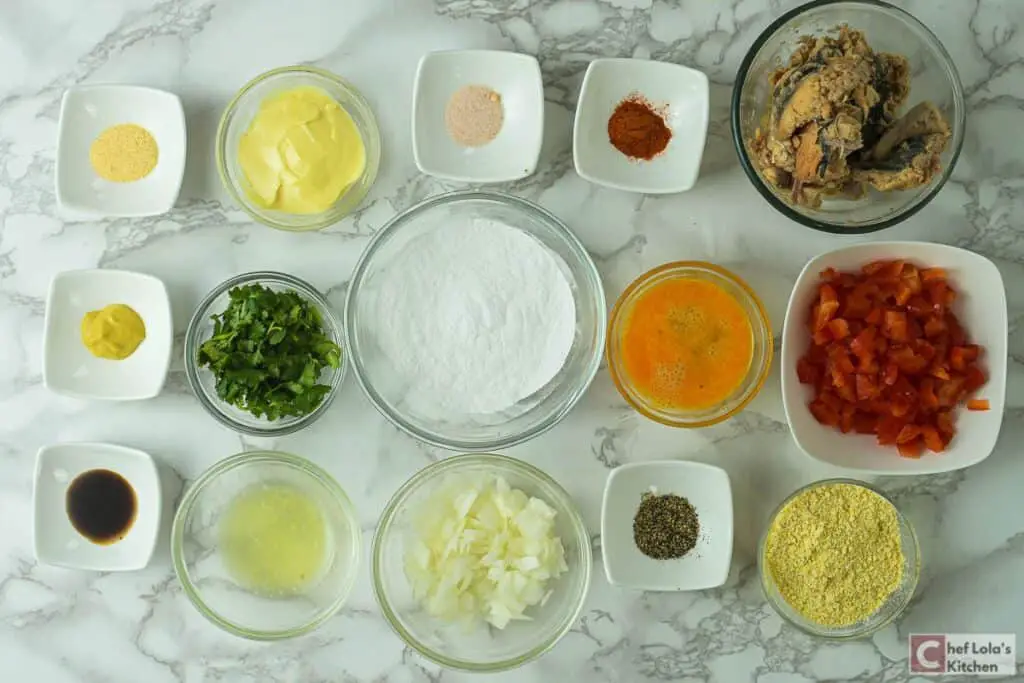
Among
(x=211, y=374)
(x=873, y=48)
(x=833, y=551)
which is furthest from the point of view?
(x=211, y=374)

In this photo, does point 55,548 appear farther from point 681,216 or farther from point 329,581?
point 681,216

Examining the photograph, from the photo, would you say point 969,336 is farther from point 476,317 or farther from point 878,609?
point 476,317

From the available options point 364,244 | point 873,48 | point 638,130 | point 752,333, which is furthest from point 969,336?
point 364,244

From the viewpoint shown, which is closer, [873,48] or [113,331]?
[873,48]

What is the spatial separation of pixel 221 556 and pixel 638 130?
1.57 meters

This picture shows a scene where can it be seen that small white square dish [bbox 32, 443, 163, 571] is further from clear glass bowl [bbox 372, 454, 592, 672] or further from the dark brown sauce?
clear glass bowl [bbox 372, 454, 592, 672]

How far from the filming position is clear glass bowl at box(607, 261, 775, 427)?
2.32 metres

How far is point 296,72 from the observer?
2408mm

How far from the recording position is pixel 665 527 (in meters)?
2.32

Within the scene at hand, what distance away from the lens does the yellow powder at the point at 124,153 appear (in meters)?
2.40

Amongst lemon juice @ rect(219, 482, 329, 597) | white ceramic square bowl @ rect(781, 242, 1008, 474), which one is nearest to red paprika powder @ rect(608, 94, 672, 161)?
white ceramic square bowl @ rect(781, 242, 1008, 474)

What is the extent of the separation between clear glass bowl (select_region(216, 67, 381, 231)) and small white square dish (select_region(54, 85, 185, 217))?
12 centimetres

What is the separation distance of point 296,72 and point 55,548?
1430 mm

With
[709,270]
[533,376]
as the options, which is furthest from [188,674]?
[709,270]
